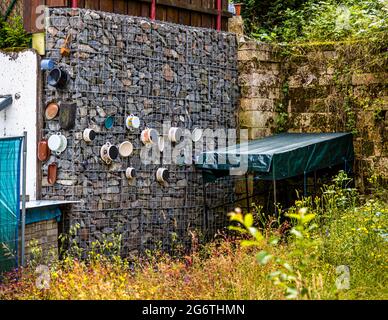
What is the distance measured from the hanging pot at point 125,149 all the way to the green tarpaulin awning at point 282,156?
1.15 metres

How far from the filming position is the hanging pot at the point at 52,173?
11.0 m

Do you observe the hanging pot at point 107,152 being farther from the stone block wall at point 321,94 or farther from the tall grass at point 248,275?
the stone block wall at point 321,94

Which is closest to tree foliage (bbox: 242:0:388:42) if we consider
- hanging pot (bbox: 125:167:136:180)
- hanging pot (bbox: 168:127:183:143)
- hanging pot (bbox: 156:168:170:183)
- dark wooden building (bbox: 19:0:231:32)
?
dark wooden building (bbox: 19:0:231:32)

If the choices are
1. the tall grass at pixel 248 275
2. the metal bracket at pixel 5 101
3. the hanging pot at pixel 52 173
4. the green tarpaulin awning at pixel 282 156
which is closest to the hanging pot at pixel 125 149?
the hanging pot at pixel 52 173

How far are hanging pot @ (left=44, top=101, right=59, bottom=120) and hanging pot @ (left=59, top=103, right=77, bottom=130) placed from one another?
0.35 ft

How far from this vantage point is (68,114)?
35.9 ft

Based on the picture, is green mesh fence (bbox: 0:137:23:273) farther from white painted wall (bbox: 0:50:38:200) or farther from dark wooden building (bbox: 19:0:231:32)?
dark wooden building (bbox: 19:0:231:32)

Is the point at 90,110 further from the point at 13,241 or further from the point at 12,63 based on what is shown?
the point at 13,241

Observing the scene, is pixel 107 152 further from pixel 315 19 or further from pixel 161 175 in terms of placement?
pixel 315 19

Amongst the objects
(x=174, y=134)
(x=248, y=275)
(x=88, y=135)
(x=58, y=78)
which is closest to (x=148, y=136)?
(x=174, y=134)

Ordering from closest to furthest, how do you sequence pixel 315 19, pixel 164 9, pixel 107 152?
pixel 107 152 < pixel 164 9 < pixel 315 19

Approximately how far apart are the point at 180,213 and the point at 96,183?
177 centimetres

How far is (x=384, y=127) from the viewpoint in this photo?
1240 centimetres

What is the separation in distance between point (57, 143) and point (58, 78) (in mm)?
940
